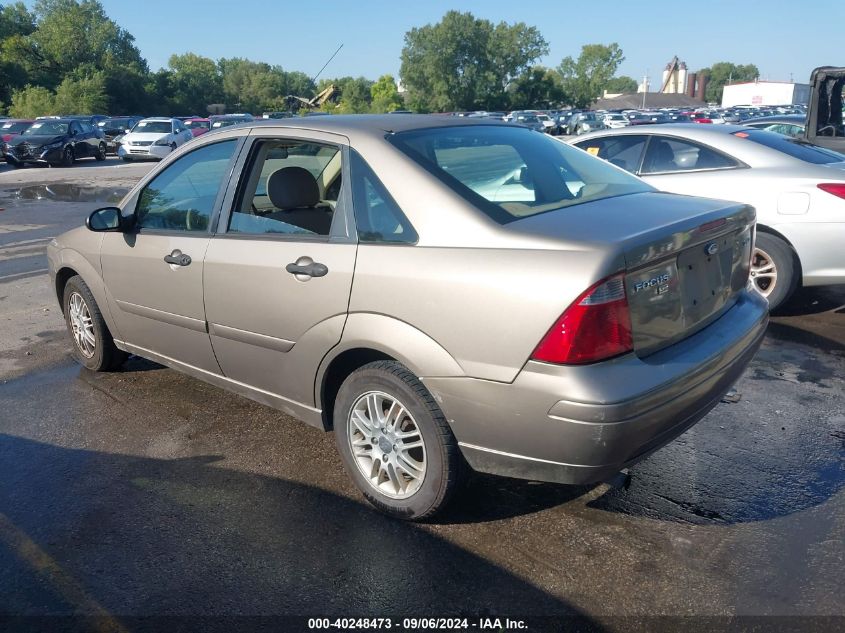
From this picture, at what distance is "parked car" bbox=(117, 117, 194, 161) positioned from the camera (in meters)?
27.4

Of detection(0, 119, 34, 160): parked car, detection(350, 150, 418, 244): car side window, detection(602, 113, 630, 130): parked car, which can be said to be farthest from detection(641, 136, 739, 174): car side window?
detection(602, 113, 630, 130): parked car

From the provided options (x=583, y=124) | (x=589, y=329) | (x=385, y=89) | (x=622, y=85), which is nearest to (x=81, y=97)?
(x=583, y=124)

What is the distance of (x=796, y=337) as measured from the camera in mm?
5660

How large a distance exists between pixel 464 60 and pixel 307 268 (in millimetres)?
110659

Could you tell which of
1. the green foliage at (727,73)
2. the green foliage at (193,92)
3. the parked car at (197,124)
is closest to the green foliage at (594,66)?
the green foliage at (727,73)

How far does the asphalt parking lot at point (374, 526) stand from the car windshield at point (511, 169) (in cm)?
138

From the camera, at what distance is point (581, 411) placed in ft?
8.36

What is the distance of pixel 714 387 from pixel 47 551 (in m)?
2.89

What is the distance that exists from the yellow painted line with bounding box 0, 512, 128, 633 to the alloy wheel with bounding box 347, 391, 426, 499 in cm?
118

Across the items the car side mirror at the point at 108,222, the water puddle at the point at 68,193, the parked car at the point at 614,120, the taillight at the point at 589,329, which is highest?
the car side mirror at the point at 108,222

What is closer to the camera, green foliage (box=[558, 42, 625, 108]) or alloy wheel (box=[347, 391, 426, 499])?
alloy wheel (box=[347, 391, 426, 499])

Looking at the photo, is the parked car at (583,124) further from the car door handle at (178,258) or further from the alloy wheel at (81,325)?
the car door handle at (178,258)

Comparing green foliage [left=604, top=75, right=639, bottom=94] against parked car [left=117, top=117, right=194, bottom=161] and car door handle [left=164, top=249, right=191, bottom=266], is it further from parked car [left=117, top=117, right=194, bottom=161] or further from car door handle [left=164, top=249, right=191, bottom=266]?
car door handle [left=164, top=249, right=191, bottom=266]

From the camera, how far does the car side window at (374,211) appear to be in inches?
120
